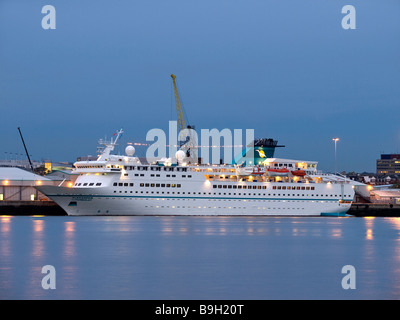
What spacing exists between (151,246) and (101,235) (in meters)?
7.63

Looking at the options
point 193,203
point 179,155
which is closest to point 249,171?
point 179,155

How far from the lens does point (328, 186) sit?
75375 mm

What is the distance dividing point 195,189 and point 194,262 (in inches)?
1404

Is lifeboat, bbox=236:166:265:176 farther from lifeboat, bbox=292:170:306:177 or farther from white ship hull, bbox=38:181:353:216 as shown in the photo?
lifeboat, bbox=292:170:306:177

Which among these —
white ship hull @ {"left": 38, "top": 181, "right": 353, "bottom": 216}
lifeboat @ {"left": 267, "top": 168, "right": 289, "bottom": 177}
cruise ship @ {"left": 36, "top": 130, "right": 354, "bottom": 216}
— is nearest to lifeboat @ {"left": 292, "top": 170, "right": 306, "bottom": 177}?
cruise ship @ {"left": 36, "top": 130, "right": 354, "bottom": 216}

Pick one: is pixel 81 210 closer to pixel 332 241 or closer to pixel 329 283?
pixel 332 241

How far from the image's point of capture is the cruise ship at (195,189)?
6575cm

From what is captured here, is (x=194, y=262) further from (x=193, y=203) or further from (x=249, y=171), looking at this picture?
(x=249, y=171)

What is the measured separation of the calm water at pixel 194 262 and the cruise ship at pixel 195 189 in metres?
10.2

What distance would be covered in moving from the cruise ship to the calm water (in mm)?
10162

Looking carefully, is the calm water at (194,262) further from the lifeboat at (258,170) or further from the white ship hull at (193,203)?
A: the lifeboat at (258,170)

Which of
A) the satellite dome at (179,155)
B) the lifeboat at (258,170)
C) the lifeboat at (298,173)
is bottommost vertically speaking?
the lifeboat at (298,173)

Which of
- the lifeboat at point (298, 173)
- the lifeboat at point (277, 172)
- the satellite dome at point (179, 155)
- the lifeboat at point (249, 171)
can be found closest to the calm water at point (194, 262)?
the lifeboat at point (249, 171)
